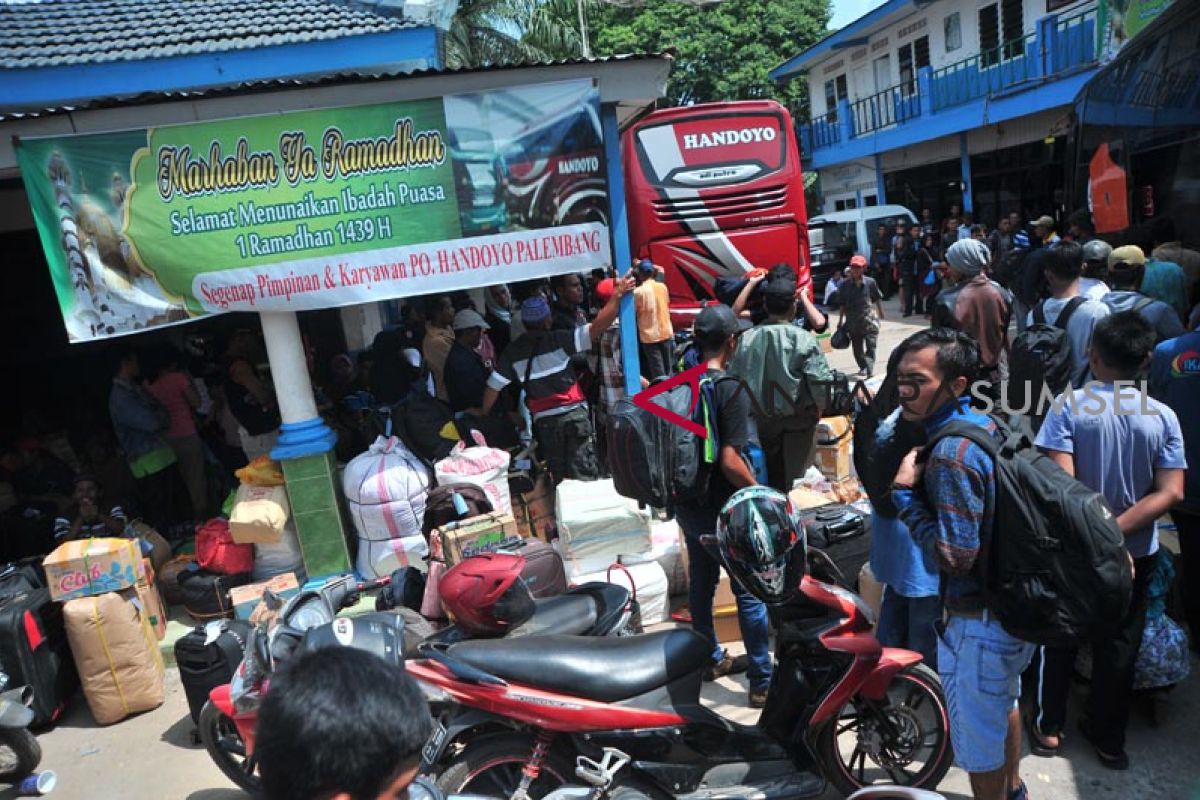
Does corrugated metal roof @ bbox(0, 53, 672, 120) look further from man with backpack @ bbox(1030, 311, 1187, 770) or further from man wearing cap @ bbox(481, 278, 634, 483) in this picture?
man with backpack @ bbox(1030, 311, 1187, 770)

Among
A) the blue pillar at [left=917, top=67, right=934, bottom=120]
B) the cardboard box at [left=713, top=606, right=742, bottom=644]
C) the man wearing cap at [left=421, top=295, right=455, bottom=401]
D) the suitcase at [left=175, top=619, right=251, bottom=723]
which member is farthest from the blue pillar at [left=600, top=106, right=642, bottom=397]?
the blue pillar at [left=917, top=67, right=934, bottom=120]

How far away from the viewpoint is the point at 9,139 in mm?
5055

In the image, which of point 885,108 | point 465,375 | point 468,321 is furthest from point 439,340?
point 885,108

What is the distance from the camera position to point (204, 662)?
411 centimetres

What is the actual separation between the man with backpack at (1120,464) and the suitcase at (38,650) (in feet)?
16.1

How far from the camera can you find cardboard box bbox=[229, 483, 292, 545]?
5.32 m

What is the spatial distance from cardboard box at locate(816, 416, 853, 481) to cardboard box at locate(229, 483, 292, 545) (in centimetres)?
367

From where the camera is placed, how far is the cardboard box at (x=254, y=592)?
16.9ft

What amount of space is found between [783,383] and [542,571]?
1610 millimetres

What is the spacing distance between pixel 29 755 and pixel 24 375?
7796mm

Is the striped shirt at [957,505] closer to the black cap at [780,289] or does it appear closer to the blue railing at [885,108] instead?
the black cap at [780,289]

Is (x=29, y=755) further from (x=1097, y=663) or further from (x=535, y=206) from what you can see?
(x=1097, y=663)

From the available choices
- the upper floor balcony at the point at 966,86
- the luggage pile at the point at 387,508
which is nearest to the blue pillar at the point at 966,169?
the upper floor balcony at the point at 966,86

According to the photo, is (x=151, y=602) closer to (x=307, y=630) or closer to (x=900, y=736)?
(x=307, y=630)
